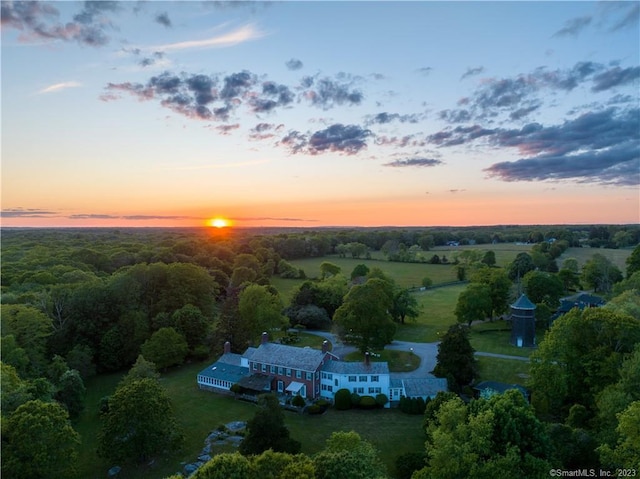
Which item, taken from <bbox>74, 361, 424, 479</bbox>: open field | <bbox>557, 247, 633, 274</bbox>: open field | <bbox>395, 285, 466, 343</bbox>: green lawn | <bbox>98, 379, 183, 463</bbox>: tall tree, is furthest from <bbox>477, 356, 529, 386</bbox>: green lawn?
<bbox>557, 247, 633, 274</bbox>: open field

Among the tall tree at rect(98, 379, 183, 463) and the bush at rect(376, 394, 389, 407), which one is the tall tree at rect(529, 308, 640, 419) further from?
the tall tree at rect(98, 379, 183, 463)

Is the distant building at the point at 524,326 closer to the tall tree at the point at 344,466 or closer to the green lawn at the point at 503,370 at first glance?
the green lawn at the point at 503,370

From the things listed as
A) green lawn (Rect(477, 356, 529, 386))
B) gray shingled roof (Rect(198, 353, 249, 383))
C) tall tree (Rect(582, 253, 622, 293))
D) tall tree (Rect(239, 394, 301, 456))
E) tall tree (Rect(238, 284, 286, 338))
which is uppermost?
tall tree (Rect(582, 253, 622, 293))

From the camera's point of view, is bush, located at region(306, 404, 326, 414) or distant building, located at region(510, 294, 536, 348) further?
distant building, located at region(510, 294, 536, 348)

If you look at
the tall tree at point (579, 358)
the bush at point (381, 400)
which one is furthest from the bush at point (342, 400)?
the tall tree at point (579, 358)

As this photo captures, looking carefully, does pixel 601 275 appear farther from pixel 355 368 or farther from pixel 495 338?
pixel 355 368

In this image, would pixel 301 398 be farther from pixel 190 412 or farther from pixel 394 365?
pixel 394 365

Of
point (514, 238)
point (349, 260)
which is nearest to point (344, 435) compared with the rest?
point (349, 260)

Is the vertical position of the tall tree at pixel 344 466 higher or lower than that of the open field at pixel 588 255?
lower
